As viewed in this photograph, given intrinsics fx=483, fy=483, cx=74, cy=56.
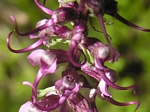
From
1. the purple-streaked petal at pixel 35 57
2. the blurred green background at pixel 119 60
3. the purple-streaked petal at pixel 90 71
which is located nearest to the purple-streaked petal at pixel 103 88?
the purple-streaked petal at pixel 90 71

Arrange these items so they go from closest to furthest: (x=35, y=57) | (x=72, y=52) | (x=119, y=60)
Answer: (x=72, y=52)
(x=35, y=57)
(x=119, y=60)

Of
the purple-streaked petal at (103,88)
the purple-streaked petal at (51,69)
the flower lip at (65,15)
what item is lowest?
the purple-streaked petal at (103,88)

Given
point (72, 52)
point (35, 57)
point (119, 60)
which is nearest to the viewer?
point (72, 52)

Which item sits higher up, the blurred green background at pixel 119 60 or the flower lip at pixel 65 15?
the flower lip at pixel 65 15

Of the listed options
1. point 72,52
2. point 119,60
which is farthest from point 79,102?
point 119,60

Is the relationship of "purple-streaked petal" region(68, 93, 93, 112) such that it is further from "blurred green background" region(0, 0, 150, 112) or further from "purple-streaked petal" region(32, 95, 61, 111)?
"blurred green background" region(0, 0, 150, 112)

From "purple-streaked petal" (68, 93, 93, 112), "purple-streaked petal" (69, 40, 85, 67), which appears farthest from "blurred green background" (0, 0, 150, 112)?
"purple-streaked petal" (69, 40, 85, 67)

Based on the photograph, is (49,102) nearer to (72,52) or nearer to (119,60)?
(72,52)

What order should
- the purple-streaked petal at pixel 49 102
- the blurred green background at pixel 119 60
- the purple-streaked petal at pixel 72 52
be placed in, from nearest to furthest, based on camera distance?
the purple-streaked petal at pixel 72 52, the purple-streaked petal at pixel 49 102, the blurred green background at pixel 119 60

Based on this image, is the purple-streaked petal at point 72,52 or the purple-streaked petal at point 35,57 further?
the purple-streaked petal at point 35,57

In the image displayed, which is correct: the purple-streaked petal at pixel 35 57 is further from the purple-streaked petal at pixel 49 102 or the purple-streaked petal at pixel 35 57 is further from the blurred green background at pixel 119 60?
the blurred green background at pixel 119 60
